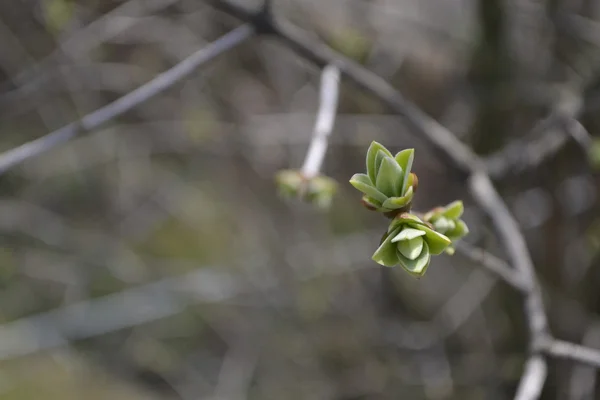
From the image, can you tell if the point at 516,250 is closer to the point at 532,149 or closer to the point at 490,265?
the point at 490,265

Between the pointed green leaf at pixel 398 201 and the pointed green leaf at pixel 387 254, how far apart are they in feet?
0.06

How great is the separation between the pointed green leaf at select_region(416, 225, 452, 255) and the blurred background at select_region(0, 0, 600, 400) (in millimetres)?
885

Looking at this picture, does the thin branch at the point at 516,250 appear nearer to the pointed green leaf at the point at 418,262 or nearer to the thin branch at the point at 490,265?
the thin branch at the point at 490,265

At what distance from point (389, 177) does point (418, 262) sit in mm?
64

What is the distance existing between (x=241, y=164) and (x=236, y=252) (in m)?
0.44

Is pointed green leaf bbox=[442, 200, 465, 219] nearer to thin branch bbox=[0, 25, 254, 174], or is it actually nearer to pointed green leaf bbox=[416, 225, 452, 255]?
pointed green leaf bbox=[416, 225, 452, 255]

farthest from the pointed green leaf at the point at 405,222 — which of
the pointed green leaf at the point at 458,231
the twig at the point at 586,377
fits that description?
the twig at the point at 586,377

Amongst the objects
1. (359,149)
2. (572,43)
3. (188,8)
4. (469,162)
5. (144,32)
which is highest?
(144,32)

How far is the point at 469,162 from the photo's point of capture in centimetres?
77

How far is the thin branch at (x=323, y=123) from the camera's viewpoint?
545 mm

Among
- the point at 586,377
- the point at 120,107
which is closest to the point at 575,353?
the point at 120,107

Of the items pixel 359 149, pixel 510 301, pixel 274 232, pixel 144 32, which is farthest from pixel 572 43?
pixel 144 32

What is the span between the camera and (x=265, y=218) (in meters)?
2.25

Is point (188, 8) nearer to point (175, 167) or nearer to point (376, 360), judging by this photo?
point (175, 167)
